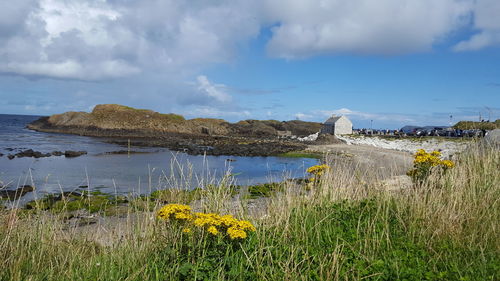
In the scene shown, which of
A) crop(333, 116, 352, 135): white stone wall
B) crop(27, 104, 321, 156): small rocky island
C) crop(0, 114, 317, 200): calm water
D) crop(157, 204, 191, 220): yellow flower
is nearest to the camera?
crop(157, 204, 191, 220): yellow flower

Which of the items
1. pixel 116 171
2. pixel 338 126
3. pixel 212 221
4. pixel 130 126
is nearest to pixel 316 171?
pixel 212 221

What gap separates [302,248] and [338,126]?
50.4 metres

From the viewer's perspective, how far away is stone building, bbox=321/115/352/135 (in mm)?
52878

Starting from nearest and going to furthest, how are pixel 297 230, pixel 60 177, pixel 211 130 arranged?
pixel 297 230
pixel 60 177
pixel 211 130

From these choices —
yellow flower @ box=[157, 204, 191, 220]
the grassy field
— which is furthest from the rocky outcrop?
yellow flower @ box=[157, 204, 191, 220]

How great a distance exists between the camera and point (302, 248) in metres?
4.23

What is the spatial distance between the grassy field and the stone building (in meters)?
47.7

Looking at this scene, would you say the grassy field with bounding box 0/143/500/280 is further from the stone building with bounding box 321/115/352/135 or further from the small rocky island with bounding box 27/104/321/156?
the stone building with bounding box 321/115/352/135

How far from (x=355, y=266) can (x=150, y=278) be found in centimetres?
210

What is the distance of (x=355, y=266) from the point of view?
3.85 metres

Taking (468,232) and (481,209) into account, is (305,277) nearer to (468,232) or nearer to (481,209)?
(468,232)

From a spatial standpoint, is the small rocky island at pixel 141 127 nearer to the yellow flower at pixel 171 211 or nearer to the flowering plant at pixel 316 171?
the flowering plant at pixel 316 171

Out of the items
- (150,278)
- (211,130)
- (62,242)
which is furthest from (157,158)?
(211,130)

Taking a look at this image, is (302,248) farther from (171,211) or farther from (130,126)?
(130,126)
